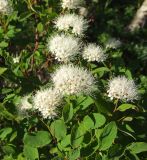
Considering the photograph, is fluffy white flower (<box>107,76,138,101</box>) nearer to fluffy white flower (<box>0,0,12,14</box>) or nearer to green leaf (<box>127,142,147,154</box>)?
green leaf (<box>127,142,147,154</box>)

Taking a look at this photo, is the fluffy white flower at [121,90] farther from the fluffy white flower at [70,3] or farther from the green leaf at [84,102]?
the fluffy white flower at [70,3]

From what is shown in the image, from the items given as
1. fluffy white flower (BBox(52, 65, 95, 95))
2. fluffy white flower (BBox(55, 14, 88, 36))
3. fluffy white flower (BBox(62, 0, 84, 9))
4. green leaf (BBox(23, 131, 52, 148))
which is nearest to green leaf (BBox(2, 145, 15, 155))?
green leaf (BBox(23, 131, 52, 148))

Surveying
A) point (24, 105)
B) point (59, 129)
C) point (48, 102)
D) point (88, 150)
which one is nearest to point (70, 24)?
point (24, 105)

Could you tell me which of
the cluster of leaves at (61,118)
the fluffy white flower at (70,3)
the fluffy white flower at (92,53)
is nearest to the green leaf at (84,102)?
the cluster of leaves at (61,118)

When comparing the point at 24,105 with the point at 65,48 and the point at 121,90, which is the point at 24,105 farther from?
the point at 121,90

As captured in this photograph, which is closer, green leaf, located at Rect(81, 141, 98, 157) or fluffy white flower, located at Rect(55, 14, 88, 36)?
green leaf, located at Rect(81, 141, 98, 157)

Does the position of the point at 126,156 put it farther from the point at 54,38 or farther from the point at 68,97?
the point at 54,38

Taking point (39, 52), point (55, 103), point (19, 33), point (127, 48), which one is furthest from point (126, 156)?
point (127, 48)
